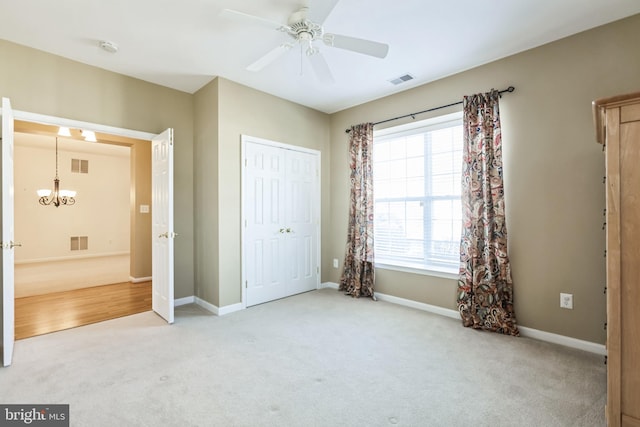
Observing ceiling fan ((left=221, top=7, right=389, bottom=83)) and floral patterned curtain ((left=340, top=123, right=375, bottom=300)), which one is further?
floral patterned curtain ((left=340, top=123, right=375, bottom=300))

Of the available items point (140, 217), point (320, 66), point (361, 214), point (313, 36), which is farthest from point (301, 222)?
point (140, 217)

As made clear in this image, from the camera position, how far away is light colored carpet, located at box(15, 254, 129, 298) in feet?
15.2

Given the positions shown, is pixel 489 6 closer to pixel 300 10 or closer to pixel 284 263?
pixel 300 10

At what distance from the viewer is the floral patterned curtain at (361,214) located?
414cm

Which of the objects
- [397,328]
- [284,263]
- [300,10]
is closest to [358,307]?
[397,328]

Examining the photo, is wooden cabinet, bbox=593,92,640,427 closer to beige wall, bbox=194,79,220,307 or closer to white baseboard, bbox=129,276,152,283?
beige wall, bbox=194,79,220,307

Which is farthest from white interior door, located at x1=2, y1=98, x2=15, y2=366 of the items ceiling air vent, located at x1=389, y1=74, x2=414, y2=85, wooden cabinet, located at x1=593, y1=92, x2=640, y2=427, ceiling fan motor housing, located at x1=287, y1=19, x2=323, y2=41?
wooden cabinet, located at x1=593, y1=92, x2=640, y2=427

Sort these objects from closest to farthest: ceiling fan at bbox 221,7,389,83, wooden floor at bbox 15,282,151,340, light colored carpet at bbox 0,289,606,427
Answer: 1. light colored carpet at bbox 0,289,606,427
2. ceiling fan at bbox 221,7,389,83
3. wooden floor at bbox 15,282,151,340

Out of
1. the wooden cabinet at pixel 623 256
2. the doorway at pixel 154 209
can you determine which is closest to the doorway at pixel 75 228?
the doorway at pixel 154 209

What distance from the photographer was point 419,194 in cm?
380

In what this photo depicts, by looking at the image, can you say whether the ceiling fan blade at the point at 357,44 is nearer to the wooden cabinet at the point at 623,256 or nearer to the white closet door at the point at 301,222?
the wooden cabinet at the point at 623,256

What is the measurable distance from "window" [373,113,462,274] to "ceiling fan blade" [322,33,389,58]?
5.34 ft

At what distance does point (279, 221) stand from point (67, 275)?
4.36 meters

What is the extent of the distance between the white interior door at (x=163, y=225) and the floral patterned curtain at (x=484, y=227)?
3.12 meters
